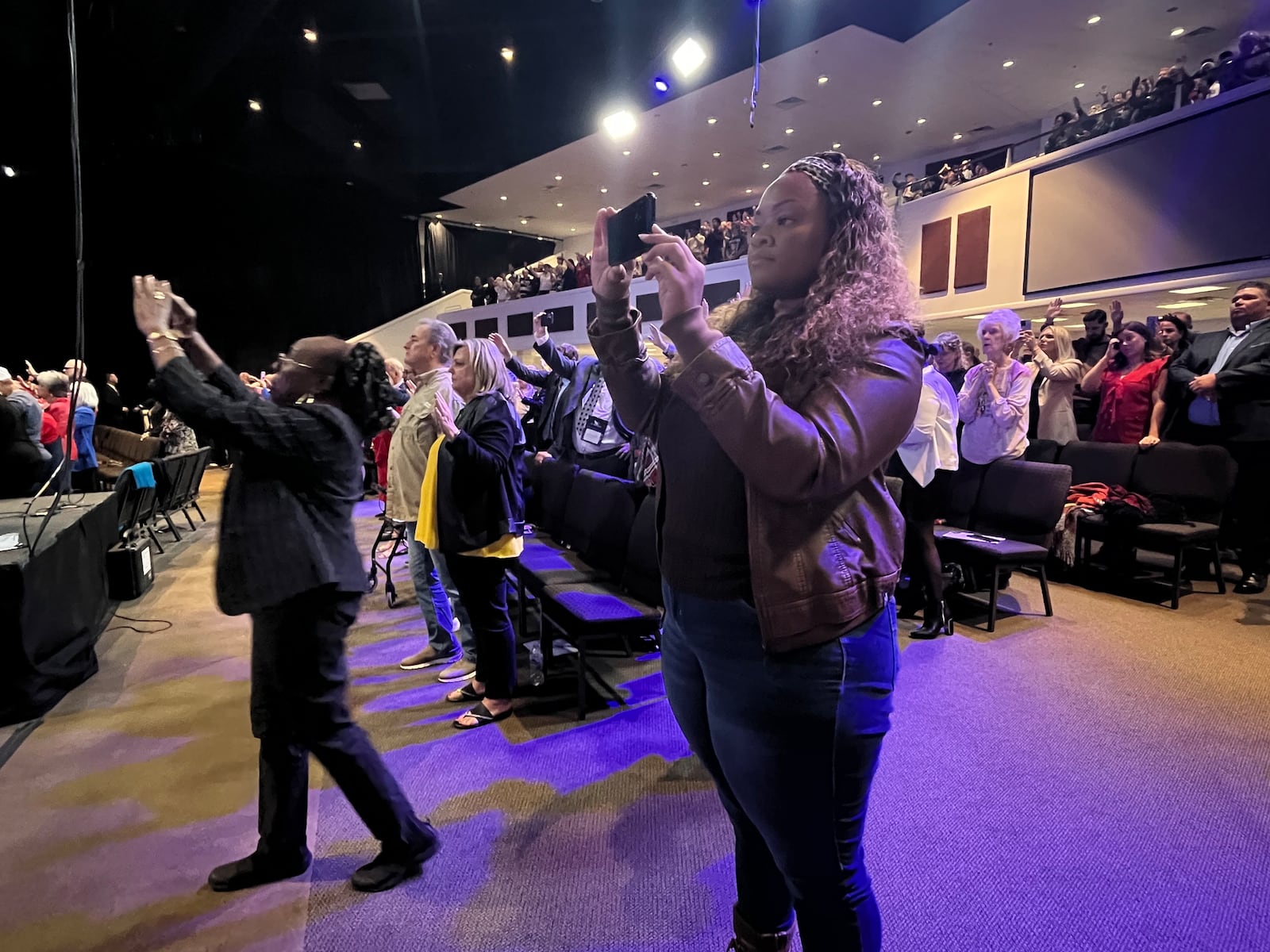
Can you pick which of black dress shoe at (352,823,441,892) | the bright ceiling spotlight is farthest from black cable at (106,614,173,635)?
the bright ceiling spotlight

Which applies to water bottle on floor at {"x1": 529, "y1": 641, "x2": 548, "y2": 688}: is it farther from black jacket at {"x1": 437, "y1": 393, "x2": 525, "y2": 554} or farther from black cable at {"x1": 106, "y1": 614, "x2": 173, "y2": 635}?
black cable at {"x1": 106, "y1": 614, "x2": 173, "y2": 635}

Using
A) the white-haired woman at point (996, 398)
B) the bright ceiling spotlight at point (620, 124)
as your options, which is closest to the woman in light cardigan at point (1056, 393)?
the white-haired woman at point (996, 398)

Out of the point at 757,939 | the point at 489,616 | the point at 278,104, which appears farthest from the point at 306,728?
the point at 278,104

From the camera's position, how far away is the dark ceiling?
275 inches

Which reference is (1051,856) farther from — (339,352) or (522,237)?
(522,237)

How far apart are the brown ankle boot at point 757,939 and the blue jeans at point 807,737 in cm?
25

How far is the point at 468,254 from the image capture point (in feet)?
70.0

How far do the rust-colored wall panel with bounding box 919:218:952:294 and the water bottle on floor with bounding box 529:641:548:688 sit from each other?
9898mm

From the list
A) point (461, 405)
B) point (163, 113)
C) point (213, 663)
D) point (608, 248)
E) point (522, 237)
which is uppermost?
point (522, 237)

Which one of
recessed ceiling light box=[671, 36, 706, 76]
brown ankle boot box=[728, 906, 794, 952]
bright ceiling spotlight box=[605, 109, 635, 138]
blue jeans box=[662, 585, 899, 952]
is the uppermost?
bright ceiling spotlight box=[605, 109, 635, 138]

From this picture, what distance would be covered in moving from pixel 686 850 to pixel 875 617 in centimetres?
147

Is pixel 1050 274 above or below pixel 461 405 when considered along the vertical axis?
above

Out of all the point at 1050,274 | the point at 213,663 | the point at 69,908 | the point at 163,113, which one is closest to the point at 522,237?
the point at 163,113

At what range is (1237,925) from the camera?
5.68 feet
